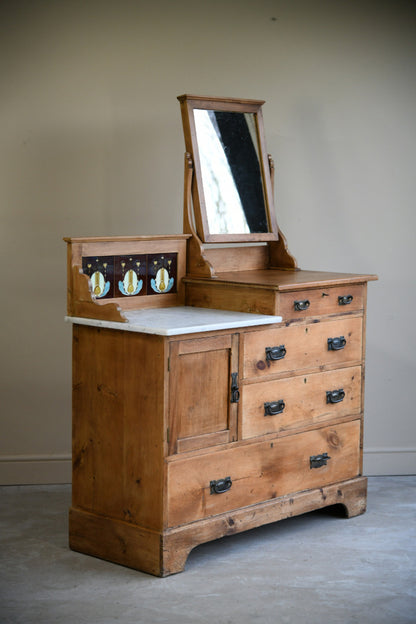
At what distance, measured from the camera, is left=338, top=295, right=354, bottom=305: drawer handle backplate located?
4.07 m

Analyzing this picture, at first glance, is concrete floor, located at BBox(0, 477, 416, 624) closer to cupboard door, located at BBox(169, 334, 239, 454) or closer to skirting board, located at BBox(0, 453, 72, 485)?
skirting board, located at BBox(0, 453, 72, 485)

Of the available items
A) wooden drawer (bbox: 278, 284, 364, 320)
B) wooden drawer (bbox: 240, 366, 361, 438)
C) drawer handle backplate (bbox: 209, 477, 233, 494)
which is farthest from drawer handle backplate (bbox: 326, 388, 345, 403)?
drawer handle backplate (bbox: 209, 477, 233, 494)

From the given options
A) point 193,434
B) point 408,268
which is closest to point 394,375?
point 408,268

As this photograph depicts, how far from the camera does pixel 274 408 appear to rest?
3820 mm

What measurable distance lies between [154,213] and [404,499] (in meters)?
1.92

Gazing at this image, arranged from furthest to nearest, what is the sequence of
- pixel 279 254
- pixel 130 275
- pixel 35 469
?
pixel 35 469 < pixel 279 254 < pixel 130 275

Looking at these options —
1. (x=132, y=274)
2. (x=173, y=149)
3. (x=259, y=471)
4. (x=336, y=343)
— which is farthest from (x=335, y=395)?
(x=173, y=149)

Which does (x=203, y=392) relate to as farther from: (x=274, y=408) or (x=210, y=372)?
(x=274, y=408)

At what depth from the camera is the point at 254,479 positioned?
12.4 feet

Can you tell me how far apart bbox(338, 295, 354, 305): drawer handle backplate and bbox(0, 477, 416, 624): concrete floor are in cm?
101

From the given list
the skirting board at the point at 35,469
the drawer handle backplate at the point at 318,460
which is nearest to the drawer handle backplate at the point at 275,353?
the drawer handle backplate at the point at 318,460

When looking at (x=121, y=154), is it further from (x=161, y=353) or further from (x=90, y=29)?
(x=161, y=353)

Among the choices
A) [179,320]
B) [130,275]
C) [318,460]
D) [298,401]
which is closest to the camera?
[179,320]

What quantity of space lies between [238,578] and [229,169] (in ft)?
5.96
